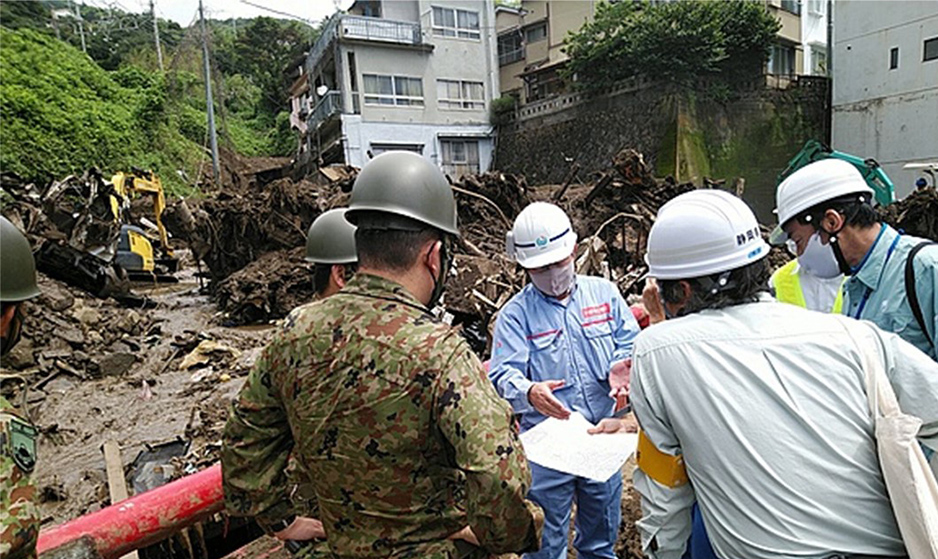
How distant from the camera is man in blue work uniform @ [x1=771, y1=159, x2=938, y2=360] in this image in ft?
6.56

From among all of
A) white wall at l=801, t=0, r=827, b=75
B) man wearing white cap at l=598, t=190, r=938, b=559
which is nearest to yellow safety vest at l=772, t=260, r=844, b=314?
man wearing white cap at l=598, t=190, r=938, b=559

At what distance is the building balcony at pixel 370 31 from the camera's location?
23.6m

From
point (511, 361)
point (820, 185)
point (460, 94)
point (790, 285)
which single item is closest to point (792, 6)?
point (460, 94)

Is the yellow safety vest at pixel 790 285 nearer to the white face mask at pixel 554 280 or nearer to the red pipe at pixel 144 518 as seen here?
the white face mask at pixel 554 280

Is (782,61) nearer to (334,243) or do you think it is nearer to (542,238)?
(542,238)

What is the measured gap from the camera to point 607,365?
2.71 meters

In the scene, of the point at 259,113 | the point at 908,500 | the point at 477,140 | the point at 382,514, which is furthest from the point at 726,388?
the point at 259,113

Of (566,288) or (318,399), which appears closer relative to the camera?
(318,399)

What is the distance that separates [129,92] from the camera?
28.7 m

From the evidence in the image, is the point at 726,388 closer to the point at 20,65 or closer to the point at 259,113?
the point at 20,65

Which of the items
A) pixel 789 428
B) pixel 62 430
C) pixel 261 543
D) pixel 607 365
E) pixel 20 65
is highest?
pixel 20 65

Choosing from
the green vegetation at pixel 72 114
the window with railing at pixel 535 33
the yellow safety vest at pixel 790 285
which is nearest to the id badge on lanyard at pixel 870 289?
the yellow safety vest at pixel 790 285

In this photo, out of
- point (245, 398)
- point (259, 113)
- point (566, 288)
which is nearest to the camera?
point (245, 398)

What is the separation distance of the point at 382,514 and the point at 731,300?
3.81 feet
